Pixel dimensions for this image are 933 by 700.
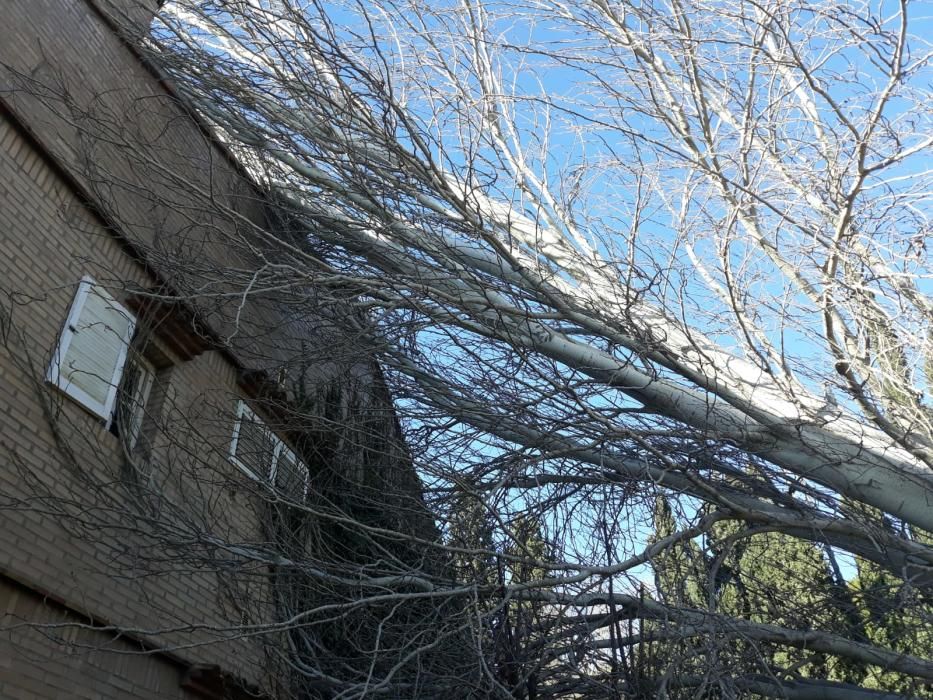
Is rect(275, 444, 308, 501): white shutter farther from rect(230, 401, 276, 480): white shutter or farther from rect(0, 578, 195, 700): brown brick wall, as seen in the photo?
rect(0, 578, 195, 700): brown brick wall

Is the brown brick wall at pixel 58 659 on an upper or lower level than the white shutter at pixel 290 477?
lower

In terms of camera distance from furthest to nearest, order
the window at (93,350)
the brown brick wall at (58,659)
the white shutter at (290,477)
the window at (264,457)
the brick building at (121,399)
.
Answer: the window at (264,457)
the white shutter at (290,477)
the window at (93,350)
the brick building at (121,399)
the brown brick wall at (58,659)

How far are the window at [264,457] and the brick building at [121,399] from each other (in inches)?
1.5

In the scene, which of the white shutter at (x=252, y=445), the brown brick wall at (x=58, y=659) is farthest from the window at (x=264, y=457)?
the brown brick wall at (x=58, y=659)

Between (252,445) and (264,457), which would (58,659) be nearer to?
(252,445)

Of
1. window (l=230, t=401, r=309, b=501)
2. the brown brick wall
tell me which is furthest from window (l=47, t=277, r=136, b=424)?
the brown brick wall

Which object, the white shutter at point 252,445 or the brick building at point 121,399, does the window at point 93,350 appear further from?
the white shutter at point 252,445

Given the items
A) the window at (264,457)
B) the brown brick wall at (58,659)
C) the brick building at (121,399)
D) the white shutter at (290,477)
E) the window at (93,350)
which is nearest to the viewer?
the brown brick wall at (58,659)

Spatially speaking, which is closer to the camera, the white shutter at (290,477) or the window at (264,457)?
the white shutter at (290,477)

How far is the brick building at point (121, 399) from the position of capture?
5.27 meters

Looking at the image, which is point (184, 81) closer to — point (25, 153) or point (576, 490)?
point (25, 153)

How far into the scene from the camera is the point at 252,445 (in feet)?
25.7

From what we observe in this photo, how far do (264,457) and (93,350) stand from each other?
215 cm

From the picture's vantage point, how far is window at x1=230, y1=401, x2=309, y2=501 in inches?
286
